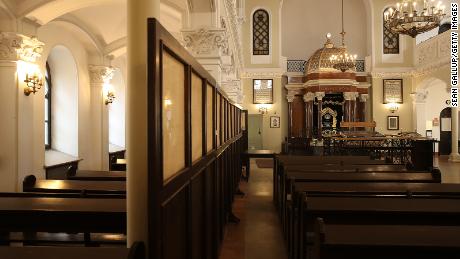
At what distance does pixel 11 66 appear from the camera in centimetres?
660

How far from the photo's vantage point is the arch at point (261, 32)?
852 inches

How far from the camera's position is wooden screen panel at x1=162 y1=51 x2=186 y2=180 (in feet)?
6.76

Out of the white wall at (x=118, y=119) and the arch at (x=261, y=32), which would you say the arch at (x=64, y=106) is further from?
the arch at (x=261, y=32)

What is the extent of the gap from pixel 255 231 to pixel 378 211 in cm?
317

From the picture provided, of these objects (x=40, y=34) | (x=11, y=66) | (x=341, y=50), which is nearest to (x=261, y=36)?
(x=341, y=50)

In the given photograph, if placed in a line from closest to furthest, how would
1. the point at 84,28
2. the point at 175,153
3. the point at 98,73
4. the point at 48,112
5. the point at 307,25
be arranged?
the point at 175,153
the point at 84,28
the point at 48,112
the point at 98,73
the point at 307,25

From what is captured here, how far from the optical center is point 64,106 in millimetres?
10234

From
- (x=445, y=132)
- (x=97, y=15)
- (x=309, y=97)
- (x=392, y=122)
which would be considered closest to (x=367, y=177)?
(x=97, y=15)

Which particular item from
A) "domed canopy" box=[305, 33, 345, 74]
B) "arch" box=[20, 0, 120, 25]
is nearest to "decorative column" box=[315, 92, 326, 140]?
"domed canopy" box=[305, 33, 345, 74]

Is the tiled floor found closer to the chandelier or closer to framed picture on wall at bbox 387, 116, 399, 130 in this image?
the chandelier

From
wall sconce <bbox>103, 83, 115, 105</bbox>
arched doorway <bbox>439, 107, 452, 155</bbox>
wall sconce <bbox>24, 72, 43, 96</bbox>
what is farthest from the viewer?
arched doorway <bbox>439, 107, 452, 155</bbox>

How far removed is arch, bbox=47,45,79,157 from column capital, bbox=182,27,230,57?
4.65 meters

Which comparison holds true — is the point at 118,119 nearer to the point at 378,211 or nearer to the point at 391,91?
the point at 378,211

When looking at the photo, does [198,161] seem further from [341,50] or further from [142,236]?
[341,50]
